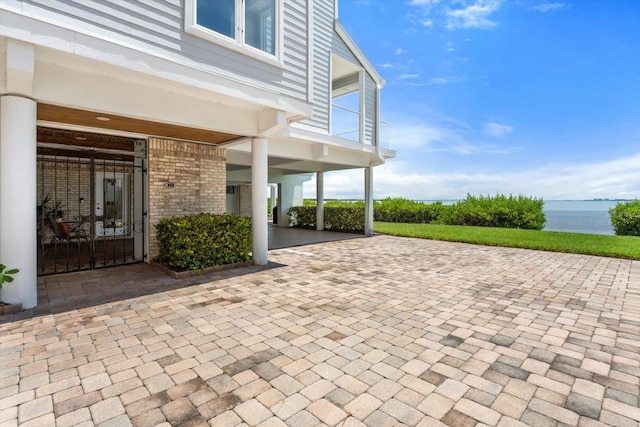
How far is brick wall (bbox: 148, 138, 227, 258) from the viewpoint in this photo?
6.92m

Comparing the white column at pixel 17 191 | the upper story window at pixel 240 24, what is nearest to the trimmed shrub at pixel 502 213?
the upper story window at pixel 240 24

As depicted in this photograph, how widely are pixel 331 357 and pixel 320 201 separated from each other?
12.6 meters

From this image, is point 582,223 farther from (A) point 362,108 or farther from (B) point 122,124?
(B) point 122,124

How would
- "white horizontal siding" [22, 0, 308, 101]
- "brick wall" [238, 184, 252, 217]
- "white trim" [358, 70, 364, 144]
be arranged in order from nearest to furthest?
"white horizontal siding" [22, 0, 308, 101]
"white trim" [358, 70, 364, 144]
"brick wall" [238, 184, 252, 217]

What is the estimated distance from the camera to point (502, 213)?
643 inches

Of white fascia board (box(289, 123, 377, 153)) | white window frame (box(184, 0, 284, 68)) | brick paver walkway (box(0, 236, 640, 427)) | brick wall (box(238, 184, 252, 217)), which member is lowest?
brick paver walkway (box(0, 236, 640, 427))

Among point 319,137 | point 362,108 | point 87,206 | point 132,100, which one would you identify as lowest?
point 87,206

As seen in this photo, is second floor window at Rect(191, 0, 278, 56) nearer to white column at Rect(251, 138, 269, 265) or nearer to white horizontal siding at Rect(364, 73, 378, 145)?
white column at Rect(251, 138, 269, 265)

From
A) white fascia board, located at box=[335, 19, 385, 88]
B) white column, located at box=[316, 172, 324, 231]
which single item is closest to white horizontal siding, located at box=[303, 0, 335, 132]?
white fascia board, located at box=[335, 19, 385, 88]

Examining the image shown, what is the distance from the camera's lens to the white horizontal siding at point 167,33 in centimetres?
382

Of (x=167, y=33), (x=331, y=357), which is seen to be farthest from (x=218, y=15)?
(x=331, y=357)

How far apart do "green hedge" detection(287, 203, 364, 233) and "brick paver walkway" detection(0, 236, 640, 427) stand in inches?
362

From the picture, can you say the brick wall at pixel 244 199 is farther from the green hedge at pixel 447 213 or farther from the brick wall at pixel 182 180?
the brick wall at pixel 182 180

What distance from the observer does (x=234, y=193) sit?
18.4 meters
